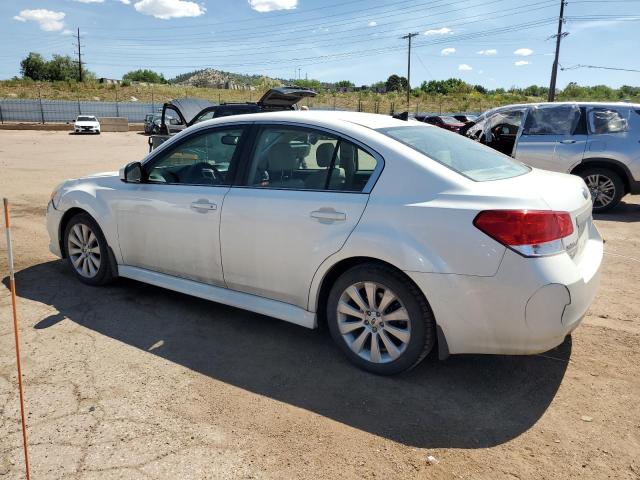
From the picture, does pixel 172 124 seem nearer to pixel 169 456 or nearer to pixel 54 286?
pixel 54 286

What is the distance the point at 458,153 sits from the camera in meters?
3.57

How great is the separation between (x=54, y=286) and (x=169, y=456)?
302 cm

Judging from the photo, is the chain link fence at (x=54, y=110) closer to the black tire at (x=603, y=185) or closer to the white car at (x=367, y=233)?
the black tire at (x=603, y=185)

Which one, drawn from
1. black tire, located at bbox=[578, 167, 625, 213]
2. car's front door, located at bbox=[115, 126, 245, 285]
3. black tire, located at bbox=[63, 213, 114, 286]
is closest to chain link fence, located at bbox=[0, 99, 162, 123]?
black tire, located at bbox=[63, 213, 114, 286]

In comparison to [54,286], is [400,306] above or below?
above

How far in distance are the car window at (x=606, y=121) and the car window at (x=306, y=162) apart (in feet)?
22.5

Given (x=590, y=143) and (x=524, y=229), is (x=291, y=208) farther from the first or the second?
(x=590, y=143)

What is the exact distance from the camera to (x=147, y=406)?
301cm

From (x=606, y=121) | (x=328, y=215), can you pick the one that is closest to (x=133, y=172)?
(x=328, y=215)

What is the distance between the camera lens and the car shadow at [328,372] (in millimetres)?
2883

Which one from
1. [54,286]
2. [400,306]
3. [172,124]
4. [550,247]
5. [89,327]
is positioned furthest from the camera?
[172,124]

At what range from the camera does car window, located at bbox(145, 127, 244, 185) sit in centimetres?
401

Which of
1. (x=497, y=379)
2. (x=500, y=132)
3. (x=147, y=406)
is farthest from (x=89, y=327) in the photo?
(x=500, y=132)

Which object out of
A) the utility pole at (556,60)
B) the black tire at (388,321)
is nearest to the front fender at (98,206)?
the black tire at (388,321)
